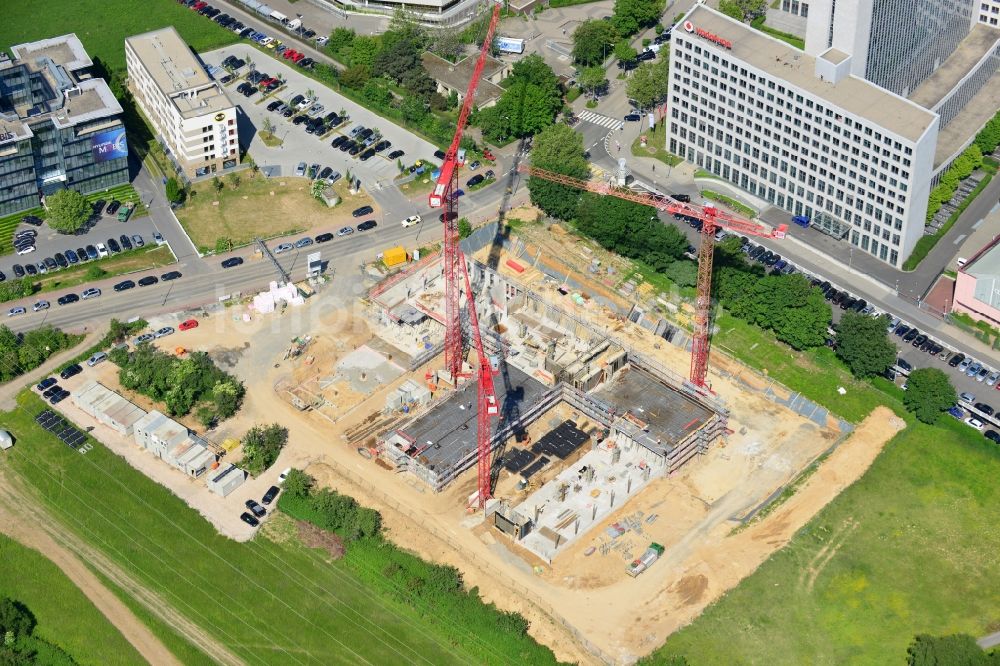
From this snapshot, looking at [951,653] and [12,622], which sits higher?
[12,622]

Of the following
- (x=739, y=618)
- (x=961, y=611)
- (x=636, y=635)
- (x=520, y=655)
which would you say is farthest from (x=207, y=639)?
(x=961, y=611)

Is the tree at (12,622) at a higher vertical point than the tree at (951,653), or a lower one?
higher

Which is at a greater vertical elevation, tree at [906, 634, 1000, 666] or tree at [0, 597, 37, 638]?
tree at [0, 597, 37, 638]

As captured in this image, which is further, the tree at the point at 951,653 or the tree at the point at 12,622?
the tree at the point at 12,622

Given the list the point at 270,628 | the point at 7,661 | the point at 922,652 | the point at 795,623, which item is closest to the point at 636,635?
the point at 795,623

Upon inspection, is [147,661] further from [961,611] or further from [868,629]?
[961,611]

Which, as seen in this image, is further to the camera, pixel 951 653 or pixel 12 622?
pixel 12 622
